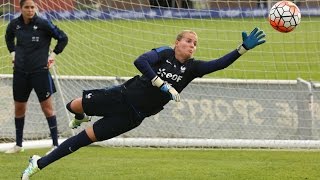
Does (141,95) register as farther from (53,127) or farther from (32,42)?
(53,127)

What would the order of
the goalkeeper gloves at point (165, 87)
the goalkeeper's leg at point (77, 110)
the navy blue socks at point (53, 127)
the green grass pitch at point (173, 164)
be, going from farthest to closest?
the navy blue socks at point (53, 127)
the green grass pitch at point (173, 164)
the goalkeeper's leg at point (77, 110)
the goalkeeper gloves at point (165, 87)

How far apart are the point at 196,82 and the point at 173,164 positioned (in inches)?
101

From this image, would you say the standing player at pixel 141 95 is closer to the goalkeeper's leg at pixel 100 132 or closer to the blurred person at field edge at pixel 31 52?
the goalkeeper's leg at pixel 100 132

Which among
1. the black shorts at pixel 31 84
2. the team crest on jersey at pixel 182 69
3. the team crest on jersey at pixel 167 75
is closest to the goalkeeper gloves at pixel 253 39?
the team crest on jersey at pixel 182 69

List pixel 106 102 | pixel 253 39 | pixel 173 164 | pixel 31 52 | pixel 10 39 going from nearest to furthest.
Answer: pixel 253 39
pixel 106 102
pixel 173 164
pixel 31 52
pixel 10 39

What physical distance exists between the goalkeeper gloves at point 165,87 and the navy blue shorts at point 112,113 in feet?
1.50

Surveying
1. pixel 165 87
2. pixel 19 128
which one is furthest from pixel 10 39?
pixel 165 87

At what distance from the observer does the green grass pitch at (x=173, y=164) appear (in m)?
8.78

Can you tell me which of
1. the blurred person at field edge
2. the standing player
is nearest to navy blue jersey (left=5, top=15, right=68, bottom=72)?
the blurred person at field edge

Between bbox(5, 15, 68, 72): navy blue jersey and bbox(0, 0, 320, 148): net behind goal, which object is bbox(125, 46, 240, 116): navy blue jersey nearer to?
bbox(5, 15, 68, 72): navy blue jersey

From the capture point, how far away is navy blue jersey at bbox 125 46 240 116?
7945 mm

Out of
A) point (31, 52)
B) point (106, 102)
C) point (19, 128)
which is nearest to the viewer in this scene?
point (106, 102)

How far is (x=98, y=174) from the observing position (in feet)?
29.1

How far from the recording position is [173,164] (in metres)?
9.60
